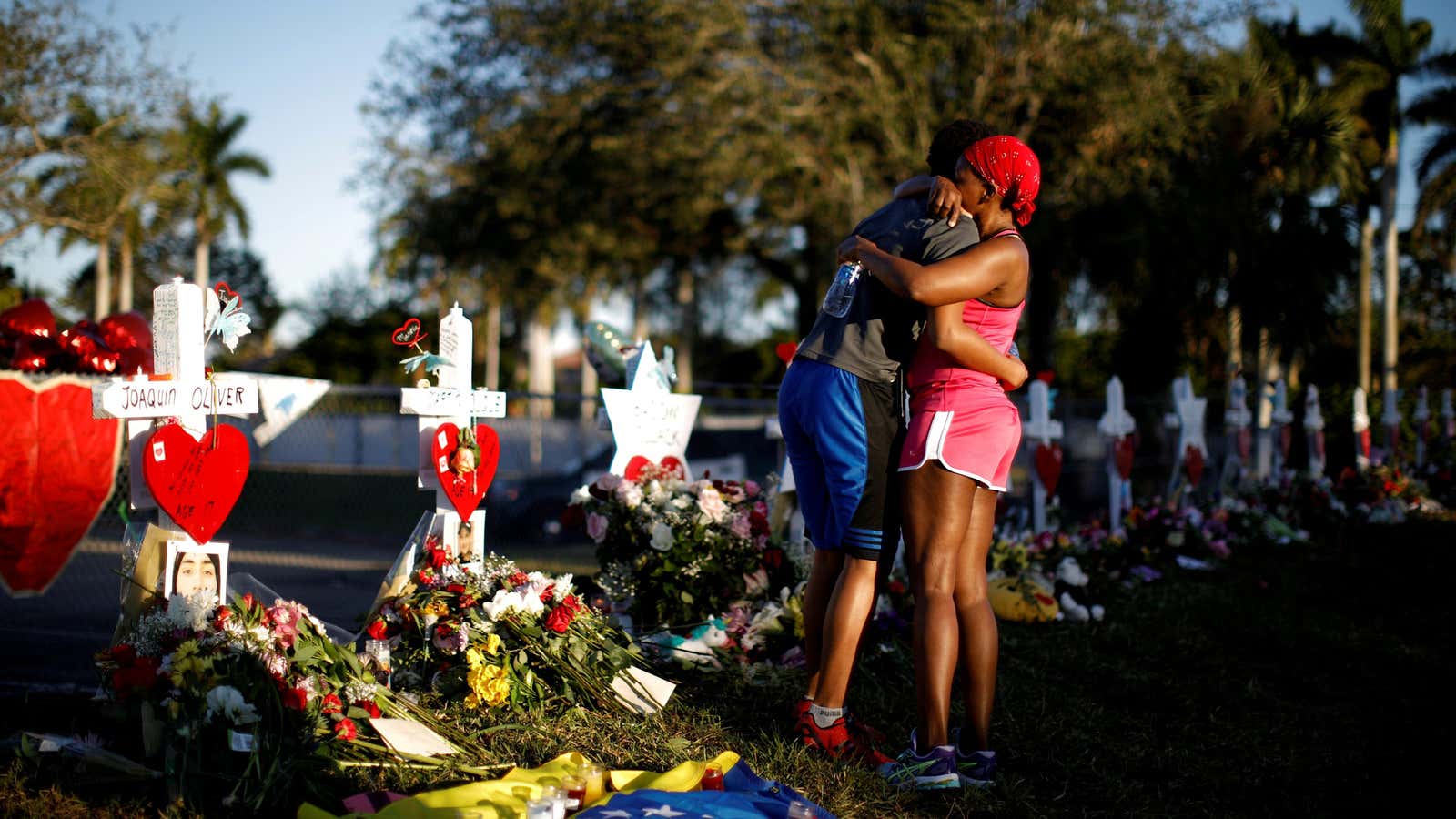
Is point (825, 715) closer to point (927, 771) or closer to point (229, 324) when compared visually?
point (927, 771)

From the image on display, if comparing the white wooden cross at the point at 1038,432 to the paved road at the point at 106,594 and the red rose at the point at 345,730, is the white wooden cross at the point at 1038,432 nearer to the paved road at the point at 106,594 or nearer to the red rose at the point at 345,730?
the paved road at the point at 106,594

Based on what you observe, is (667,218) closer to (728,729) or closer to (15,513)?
(15,513)

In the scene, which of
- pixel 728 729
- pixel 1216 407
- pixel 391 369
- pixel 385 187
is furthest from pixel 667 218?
pixel 391 369

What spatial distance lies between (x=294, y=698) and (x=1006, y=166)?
2416 millimetres

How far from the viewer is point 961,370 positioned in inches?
126

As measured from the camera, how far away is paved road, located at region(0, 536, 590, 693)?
4.48 m

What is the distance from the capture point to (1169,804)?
→ 3.13 meters

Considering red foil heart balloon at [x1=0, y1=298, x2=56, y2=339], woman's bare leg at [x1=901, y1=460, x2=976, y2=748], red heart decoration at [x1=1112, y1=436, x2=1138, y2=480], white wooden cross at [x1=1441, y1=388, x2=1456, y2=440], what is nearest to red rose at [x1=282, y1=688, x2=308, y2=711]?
woman's bare leg at [x1=901, y1=460, x2=976, y2=748]

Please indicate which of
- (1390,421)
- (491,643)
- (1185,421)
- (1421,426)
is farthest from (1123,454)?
(1421,426)

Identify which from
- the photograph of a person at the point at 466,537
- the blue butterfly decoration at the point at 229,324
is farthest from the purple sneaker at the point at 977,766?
the blue butterfly decoration at the point at 229,324

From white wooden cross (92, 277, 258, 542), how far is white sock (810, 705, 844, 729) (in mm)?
1931

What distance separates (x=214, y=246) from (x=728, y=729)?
47.7 meters

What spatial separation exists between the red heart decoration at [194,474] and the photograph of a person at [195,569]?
41 millimetres

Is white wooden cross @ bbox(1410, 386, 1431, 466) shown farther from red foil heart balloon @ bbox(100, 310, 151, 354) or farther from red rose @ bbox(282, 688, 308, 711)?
red rose @ bbox(282, 688, 308, 711)
